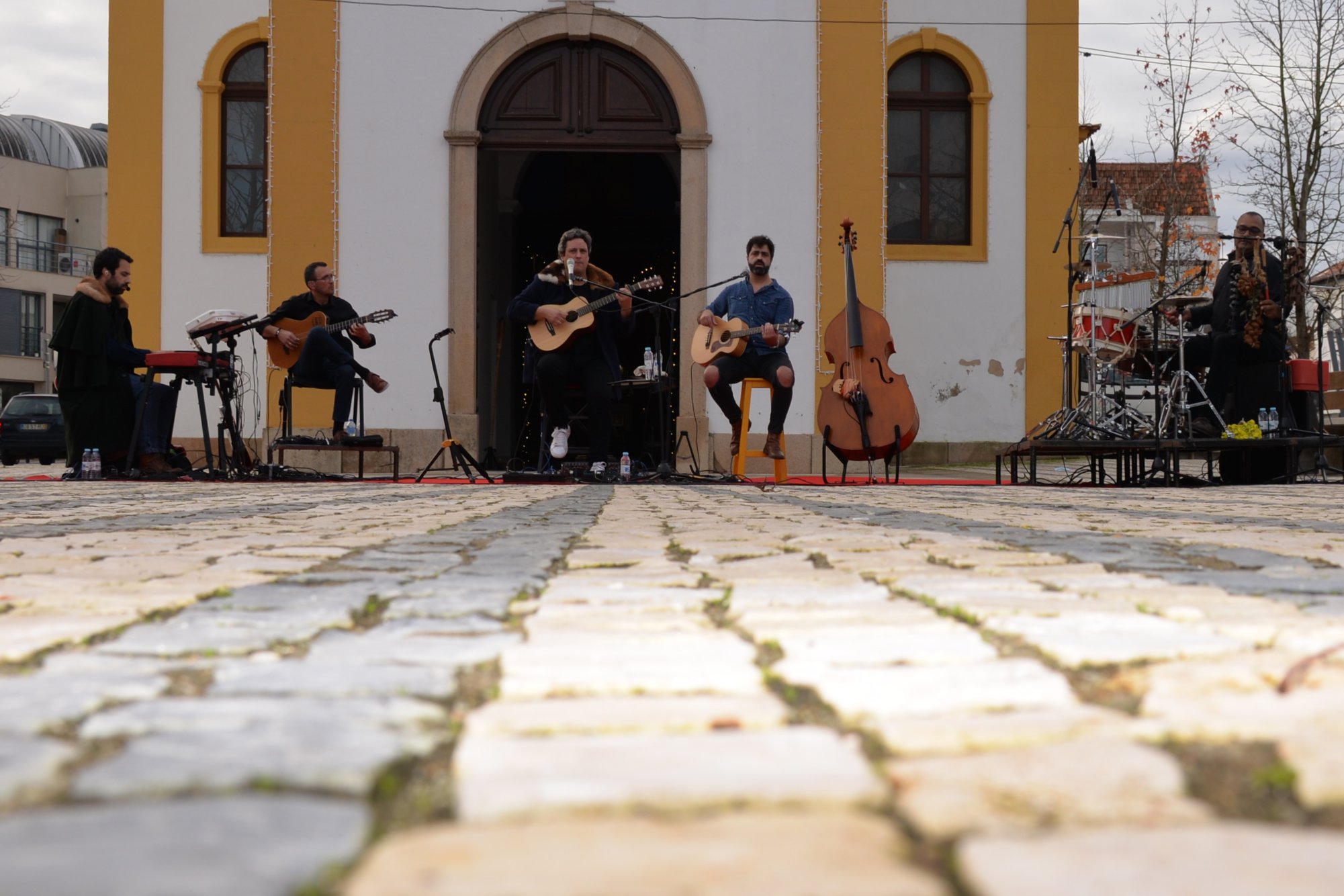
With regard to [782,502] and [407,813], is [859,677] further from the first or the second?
[782,502]

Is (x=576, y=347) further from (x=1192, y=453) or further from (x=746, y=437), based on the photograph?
(x=1192, y=453)

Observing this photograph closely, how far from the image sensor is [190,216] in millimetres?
14094

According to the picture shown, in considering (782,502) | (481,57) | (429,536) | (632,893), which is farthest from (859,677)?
(481,57)

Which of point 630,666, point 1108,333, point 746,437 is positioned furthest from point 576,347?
point 630,666

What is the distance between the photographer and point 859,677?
1.44 metres

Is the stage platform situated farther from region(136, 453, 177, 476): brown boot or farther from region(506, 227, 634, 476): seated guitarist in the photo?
region(136, 453, 177, 476): brown boot

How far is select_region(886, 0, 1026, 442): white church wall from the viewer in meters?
14.7

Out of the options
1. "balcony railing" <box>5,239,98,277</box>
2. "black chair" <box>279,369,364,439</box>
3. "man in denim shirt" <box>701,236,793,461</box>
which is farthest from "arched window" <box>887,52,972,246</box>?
"balcony railing" <box>5,239,98,277</box>

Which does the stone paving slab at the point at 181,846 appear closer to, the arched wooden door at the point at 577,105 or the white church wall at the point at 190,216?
the arched wooden door at the point at 577,105

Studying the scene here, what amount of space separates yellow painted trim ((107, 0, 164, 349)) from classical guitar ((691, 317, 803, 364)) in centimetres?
731

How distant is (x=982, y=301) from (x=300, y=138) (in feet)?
25.0

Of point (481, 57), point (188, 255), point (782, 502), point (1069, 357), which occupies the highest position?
point (481, 57)

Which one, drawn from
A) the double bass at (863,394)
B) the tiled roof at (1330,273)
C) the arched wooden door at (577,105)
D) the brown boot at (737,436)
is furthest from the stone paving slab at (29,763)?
the tiled roof at (1330,273)

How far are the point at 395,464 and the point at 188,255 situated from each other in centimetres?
520
